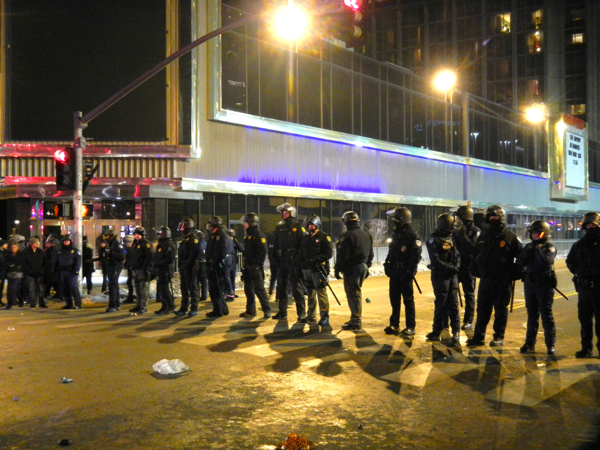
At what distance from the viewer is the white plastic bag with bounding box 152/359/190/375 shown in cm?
774

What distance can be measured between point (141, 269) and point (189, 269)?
114 cm

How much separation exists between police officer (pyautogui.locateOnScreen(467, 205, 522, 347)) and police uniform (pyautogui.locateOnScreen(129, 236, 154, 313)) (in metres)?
7.03

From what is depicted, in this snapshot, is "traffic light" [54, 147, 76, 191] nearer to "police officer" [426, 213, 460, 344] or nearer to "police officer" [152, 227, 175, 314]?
"police officer" [152, 227, 175, 314]

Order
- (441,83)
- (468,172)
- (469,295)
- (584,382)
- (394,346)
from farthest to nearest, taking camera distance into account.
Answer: (468,172) < (441,83) < (469,295) < (394,346) < (584,382)

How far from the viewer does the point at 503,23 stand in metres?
86.2

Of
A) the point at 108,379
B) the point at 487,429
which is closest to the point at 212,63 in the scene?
the point at 108,379

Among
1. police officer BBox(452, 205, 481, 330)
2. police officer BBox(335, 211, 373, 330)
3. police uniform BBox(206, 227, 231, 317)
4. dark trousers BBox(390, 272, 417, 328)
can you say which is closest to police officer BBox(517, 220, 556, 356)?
dark trousers BBox(390, 272, 417, 328)

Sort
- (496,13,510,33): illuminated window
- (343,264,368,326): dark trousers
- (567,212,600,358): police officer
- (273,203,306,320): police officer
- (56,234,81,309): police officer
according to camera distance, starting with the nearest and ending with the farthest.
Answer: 1. (567,212,600,358): police officer
2. (343,264,368,326): dark trousers
3. (273,203,306,320): police officer
4. (56,234,81,309): police officer
5. (496,13,510,33): illuminated window

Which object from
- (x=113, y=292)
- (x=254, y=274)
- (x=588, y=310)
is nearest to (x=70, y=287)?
(x=113, y=292)

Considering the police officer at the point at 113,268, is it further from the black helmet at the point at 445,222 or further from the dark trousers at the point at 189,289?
the black helmet at the point at 445,222

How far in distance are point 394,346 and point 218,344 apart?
101 inches

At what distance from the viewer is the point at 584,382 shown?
290 inches

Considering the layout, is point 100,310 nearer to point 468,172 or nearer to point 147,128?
point 147,128

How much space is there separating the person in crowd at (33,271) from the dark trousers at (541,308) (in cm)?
1086
